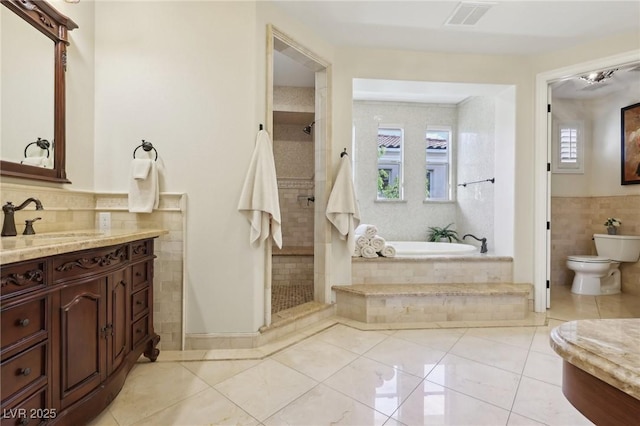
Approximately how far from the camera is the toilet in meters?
3.62

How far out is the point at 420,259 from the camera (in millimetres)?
3150

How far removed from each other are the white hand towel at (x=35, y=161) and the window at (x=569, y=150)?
549 cm

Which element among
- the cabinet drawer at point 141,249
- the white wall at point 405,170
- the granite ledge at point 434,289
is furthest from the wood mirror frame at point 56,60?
the white wall at point 405,170

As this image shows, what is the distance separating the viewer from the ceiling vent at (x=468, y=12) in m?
2.33

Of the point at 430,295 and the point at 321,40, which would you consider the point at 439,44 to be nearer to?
the point at 321,40

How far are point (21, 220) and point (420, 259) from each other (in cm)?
313

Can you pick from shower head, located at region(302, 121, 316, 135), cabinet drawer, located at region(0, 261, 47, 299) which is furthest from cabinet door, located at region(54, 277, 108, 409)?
shower head, located at region(302, 121, 316, 135)

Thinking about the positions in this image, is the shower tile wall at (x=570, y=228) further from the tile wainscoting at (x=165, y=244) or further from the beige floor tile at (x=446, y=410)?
the tile wainscoting at (x=165, y=244)

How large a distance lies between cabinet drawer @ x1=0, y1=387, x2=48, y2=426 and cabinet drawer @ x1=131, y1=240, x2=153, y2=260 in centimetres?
76

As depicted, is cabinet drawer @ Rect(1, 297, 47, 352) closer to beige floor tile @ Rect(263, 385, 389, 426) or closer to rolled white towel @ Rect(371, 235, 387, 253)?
beige floor tile @ Rect(263, 385, 389, 426)

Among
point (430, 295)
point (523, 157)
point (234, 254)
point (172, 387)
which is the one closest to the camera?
point (172, 387)

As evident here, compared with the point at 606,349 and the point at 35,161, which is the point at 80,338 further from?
the point at 606,349

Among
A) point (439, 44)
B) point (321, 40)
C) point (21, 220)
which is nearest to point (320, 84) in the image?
point (321, 40)

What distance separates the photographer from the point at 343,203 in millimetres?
2838
